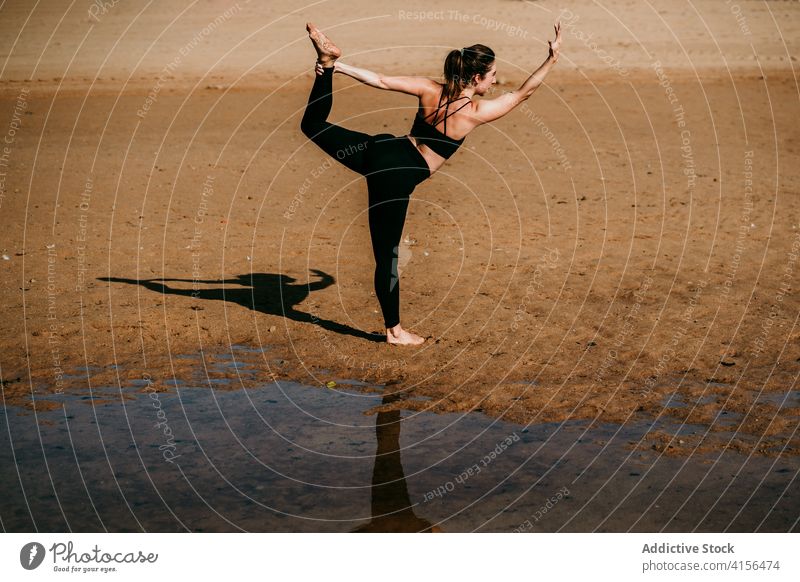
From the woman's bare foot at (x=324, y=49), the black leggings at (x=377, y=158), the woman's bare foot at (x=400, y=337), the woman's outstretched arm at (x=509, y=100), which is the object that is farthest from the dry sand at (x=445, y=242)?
the woman's bare foot at (x=324, y=49)

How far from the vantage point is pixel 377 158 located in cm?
783

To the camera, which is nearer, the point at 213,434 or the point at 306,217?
the point at 213,434

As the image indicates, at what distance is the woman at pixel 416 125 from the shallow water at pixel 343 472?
1768 mm

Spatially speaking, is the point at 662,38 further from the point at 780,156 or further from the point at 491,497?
the point at 491,497

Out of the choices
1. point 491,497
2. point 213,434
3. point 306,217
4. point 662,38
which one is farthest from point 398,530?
point 662,38

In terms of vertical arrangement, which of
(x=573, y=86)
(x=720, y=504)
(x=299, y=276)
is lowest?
(x=720, y=504)

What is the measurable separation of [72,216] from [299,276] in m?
4.07

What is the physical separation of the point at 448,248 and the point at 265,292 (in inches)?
98.8

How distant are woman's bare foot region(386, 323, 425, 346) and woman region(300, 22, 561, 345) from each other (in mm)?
964

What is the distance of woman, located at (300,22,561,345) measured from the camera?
7.69 m

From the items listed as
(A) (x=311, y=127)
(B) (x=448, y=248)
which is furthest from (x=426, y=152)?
(B) (x=448, y=248)

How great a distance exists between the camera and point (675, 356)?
823cm

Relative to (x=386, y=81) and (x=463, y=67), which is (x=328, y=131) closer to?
(x=386, y=81)
